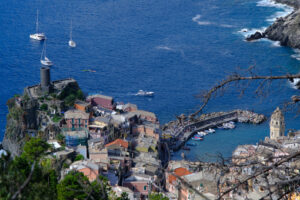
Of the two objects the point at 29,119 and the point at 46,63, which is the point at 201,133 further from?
the point at 46,63

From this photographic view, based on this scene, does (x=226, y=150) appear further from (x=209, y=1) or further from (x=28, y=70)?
(x=209, y=1)

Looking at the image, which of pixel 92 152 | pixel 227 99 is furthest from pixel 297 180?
pixel 227 99

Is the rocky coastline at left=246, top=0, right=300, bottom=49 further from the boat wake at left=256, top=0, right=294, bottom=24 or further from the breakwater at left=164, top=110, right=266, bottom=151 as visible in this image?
the breakwater at left=164, top=110, right=266, bottom=151

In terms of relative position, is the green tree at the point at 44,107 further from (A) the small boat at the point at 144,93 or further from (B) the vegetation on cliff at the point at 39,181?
(A) the small boat at the point at 144,93

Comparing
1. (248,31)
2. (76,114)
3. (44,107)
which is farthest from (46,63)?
(248,31)

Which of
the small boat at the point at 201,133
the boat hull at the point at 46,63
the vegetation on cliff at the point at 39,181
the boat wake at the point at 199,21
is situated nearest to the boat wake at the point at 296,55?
the boat wake at the point at 199,21

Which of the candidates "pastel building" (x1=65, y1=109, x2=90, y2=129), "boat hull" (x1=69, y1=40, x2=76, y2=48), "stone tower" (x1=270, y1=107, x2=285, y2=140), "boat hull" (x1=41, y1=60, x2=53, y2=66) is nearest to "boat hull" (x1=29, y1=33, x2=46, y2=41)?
"boat hull" (x1=69, y1=40, x2=76, y2=48)
